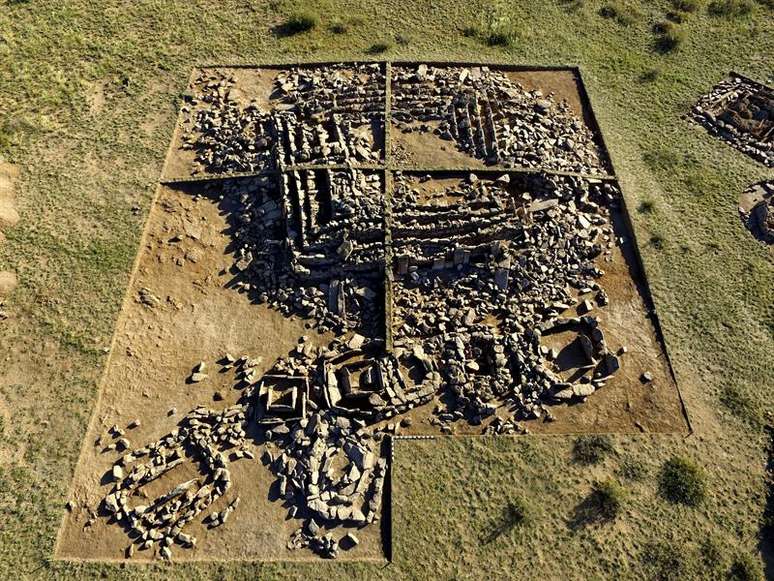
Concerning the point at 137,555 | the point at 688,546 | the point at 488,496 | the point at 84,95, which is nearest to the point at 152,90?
the point at 84,95

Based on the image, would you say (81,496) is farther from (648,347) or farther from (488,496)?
(648,347)

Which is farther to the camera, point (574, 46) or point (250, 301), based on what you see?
point (574, 46)

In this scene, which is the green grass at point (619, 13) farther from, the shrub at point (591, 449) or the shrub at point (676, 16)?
the shrub at point (591, 449)

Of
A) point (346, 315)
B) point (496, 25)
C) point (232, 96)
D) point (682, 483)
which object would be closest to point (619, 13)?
point (496, 25)

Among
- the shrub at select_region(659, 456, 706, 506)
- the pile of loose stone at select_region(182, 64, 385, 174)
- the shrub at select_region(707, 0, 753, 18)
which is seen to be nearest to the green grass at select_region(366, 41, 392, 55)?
the pile of loose stone at select_region(182, 64, 385, 174)

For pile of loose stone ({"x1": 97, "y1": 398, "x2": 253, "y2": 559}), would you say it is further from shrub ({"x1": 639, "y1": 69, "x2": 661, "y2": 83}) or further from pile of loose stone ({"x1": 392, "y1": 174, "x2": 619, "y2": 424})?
shrub ({"x1": 639, "y1": 69, "x2": 661, "y2": 83})

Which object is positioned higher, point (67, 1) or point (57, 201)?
point (67, 1)

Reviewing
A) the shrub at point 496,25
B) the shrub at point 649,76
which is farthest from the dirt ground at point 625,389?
the shrub at point 496,25
